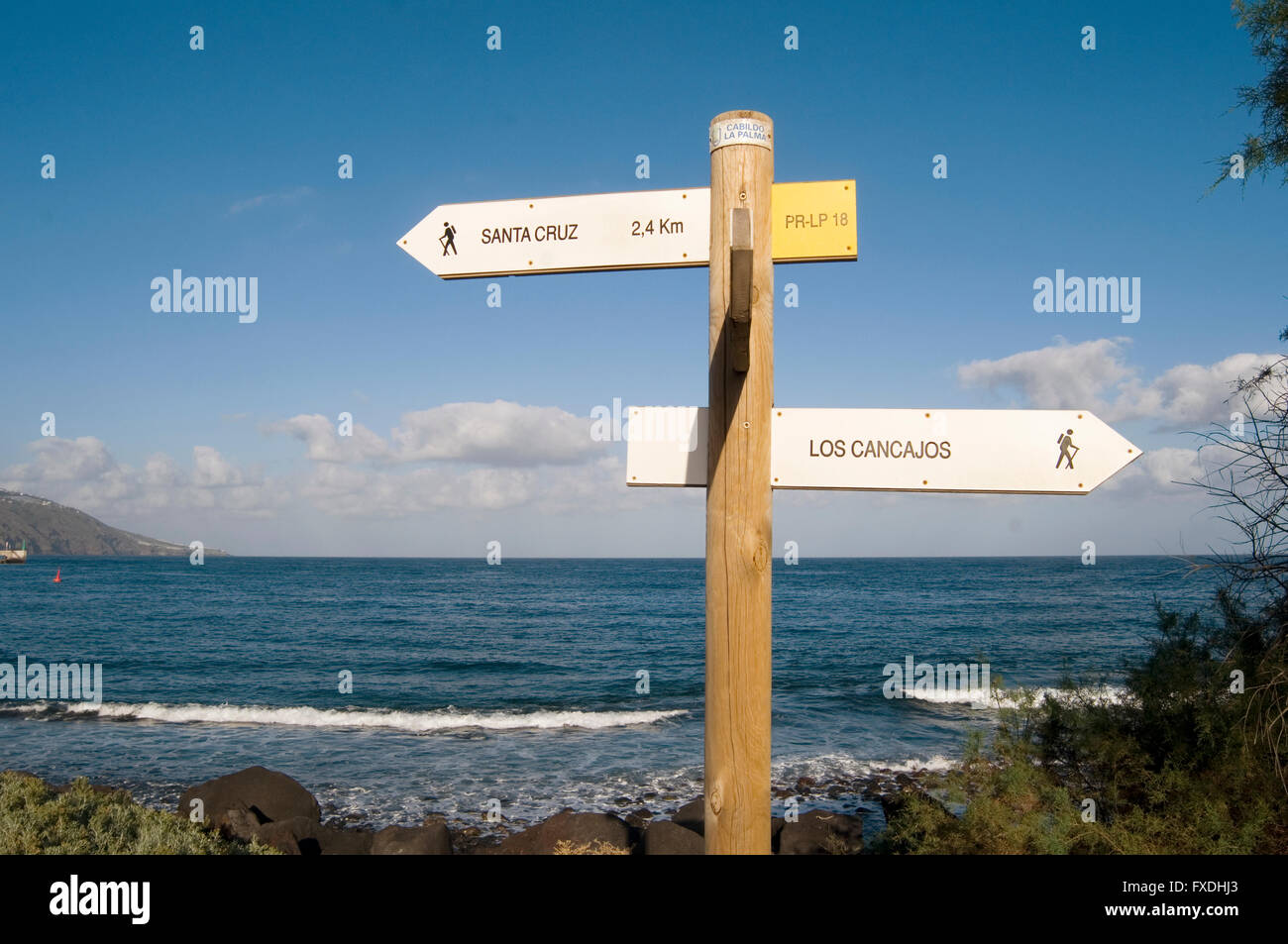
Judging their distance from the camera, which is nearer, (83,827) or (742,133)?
(742,133)

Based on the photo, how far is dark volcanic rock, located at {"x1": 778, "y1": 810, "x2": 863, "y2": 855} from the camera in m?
8.16

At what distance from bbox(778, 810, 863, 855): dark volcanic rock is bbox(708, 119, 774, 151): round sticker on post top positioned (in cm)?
789

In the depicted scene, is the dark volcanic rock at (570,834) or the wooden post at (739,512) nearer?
the wooden post at (739,512)

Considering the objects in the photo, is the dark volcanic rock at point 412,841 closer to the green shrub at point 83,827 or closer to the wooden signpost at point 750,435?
the green shrub at point 83,827

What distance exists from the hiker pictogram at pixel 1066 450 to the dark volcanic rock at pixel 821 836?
702cm

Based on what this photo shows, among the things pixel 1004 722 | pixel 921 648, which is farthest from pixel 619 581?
pixel 1004 722

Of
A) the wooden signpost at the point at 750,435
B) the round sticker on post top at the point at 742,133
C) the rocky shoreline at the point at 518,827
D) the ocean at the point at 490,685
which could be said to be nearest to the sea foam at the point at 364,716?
the ocean at the point at 490,685

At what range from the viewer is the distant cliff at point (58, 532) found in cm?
12850

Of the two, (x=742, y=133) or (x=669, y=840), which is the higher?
(x=742, y=133)

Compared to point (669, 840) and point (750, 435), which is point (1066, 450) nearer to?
point (750, 435)

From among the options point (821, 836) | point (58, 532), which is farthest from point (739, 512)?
point (58, 532)

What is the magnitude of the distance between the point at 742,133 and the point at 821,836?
27.9 feet

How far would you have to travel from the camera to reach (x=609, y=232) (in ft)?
8.79

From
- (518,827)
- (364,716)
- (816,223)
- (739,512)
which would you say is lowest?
(364,716)
